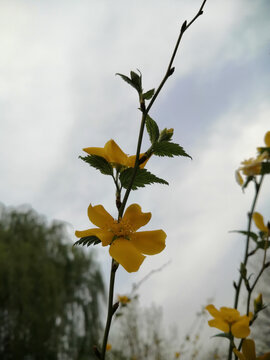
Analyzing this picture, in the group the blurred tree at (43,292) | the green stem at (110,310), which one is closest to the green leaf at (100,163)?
the green stem at (110,310)

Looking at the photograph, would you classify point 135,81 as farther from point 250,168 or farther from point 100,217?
point 250,168

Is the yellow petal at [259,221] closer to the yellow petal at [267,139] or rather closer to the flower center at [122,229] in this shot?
the yellow petal at [267,139]

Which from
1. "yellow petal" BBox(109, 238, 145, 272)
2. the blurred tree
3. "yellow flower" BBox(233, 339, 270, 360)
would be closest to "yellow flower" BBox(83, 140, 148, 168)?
"yellow petal" BBox(109, 238, 145, 272)

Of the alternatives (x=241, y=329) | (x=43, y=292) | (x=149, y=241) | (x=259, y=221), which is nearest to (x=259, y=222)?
(x=259, y=221)

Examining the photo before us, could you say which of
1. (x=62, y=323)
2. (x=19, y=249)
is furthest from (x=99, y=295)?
(x=19, y=249)

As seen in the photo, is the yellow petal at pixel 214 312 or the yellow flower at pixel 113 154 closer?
the yellow flower at pixel 113 154

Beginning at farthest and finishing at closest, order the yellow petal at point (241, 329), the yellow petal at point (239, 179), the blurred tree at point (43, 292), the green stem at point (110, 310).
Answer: the blurred tree at point (43, 292), the yellow petal at point (239, 179), the yellow petal at point (241, 329), the green stem at point (110, 310)
